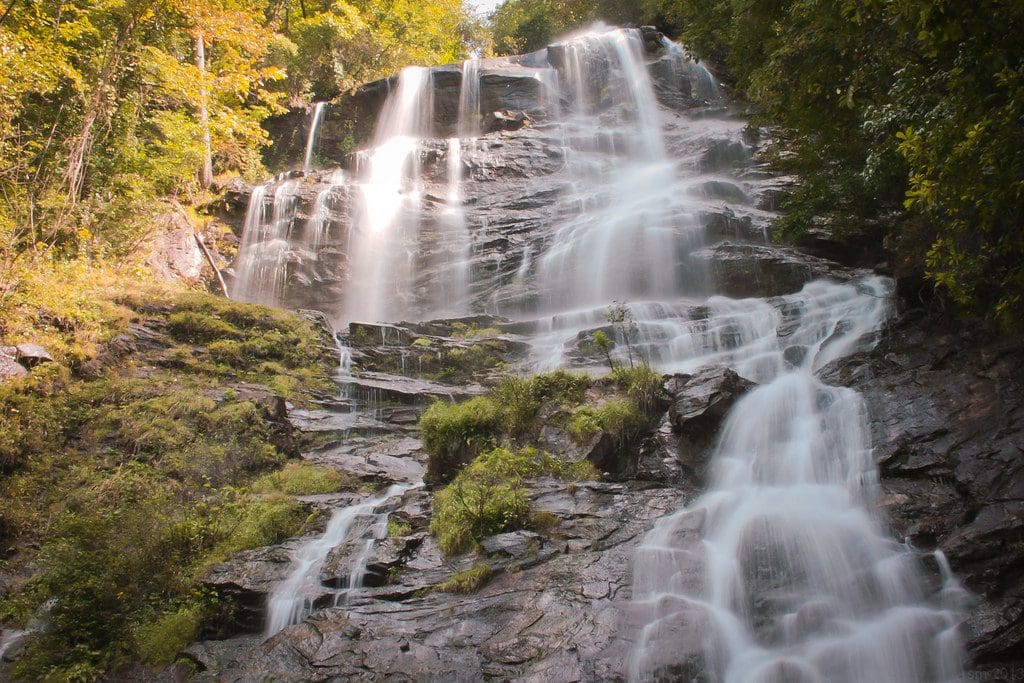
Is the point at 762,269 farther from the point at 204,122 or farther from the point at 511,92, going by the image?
the point at 204,122

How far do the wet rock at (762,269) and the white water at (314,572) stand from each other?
10.3 metres

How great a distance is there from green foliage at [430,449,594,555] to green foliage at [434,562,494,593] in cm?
60

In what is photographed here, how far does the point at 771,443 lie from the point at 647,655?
396 cm

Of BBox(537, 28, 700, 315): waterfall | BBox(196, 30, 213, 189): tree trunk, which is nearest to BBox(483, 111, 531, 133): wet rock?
BBox(537, 28, 700, 315): waterfall

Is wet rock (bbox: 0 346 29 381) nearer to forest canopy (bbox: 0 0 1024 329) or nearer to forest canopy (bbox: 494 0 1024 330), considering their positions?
forest canopy (bbox: 0 0 1024 329)

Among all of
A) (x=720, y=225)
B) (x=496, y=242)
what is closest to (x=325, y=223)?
(x=496, y=242)

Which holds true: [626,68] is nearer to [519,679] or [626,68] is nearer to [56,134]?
[56,134]

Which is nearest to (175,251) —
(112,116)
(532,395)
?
(112,116)

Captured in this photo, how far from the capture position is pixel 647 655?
526 centimetres

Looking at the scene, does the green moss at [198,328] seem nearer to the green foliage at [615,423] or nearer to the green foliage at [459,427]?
the green foliage at [459,427]

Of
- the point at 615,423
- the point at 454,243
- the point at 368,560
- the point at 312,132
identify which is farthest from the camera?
the point at 312,132

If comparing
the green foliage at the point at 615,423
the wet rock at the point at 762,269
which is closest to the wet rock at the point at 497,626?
the green foliage at the point at 615,423

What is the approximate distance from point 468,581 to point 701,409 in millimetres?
4150

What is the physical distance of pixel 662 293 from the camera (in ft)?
52.7
